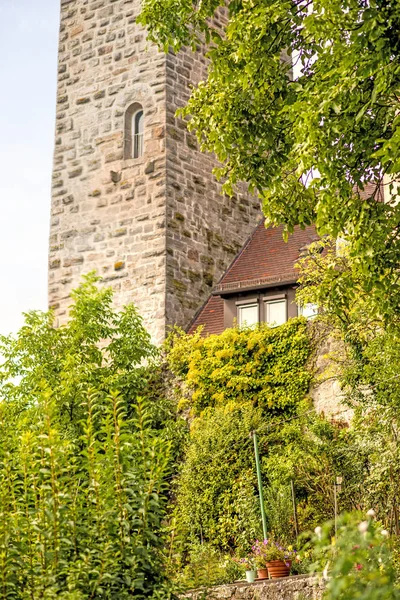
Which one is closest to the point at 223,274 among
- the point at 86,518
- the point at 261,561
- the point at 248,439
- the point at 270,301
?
the point at 270,301

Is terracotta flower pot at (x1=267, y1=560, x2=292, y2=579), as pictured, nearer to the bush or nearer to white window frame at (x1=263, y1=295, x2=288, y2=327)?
white window frame at (x1=263, y1=295, x2=288, y2=327)

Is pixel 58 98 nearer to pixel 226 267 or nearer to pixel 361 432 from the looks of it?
pixel 226 267

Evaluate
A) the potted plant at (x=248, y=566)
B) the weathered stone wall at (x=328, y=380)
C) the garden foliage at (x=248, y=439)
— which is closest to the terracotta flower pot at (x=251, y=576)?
the potted plant at (x=248, y=566)

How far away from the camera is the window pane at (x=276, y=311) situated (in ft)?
60.6

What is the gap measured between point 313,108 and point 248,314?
9792mm

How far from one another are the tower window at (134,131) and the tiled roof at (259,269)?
321 cm

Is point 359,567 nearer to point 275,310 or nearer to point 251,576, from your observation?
point 251,576

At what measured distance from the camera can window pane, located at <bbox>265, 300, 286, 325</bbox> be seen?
18.5m

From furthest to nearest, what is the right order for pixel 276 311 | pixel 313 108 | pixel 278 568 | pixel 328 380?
pixel 276 311
pixel 328 380
pixel 278 568
pixel 313 108

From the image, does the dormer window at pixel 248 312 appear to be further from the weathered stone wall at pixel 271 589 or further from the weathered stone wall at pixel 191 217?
the weathered stone wall at pixel 271 589

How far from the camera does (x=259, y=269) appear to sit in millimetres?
20281

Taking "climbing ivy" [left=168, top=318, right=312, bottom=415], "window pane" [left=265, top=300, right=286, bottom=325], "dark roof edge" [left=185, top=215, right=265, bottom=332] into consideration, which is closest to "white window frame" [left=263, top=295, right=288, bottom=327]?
"window pane" [left=265, top=300, right=286, bottom=325]

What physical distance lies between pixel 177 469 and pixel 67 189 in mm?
8247

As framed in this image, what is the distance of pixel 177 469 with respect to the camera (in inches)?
670
